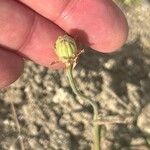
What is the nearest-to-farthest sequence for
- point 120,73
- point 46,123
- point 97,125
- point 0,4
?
point 97,125
point 0,4
point 46,123
point 120,73

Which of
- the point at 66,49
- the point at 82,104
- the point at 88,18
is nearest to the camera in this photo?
the point at 66,49

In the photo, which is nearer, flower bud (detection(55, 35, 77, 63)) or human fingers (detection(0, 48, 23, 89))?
flower bud (detection(55, 35, 77, 63))

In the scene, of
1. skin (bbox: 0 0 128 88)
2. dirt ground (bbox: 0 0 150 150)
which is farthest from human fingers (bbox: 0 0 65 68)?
dirt ground (bbox: 0 0 150 150)

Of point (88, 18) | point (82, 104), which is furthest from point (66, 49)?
point (82, 104)

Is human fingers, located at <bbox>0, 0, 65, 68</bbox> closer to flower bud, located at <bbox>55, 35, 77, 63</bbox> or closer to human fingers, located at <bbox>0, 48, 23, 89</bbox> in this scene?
human fingers, located at <bbox>0, 48, 23, 89</bbox>

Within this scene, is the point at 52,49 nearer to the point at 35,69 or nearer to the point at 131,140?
the point at 35,69

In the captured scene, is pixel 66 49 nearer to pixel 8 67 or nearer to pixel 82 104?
pixel 8 67

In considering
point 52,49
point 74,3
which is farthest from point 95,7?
point 52,49
